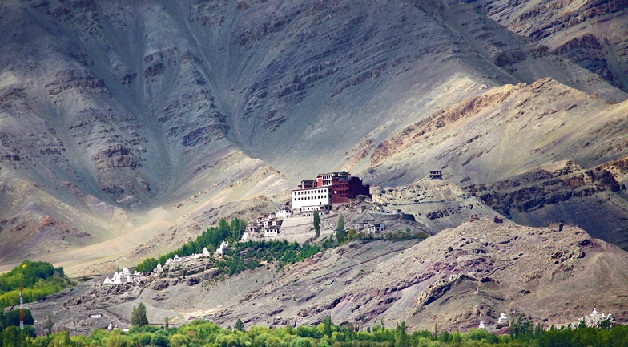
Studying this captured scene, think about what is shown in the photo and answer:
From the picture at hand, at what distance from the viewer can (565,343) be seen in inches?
7840

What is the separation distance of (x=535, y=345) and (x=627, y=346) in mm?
8598

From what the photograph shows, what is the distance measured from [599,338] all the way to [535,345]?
599 cm

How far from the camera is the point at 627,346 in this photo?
19650 cm

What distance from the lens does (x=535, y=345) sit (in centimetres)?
19888

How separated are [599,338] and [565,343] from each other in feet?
10.5

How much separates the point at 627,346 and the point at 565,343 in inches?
237

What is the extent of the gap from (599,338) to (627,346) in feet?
10.2

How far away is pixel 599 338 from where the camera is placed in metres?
198
